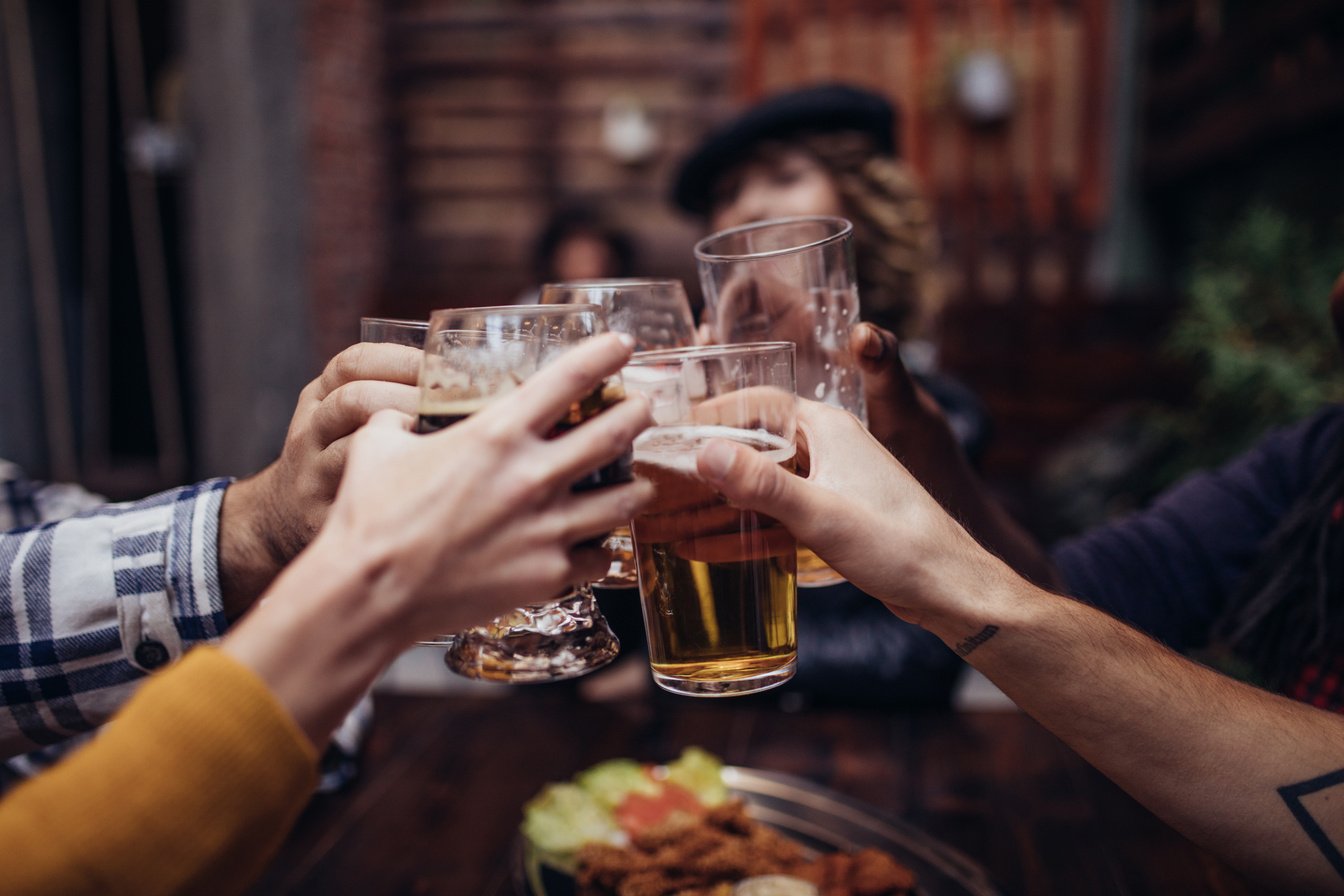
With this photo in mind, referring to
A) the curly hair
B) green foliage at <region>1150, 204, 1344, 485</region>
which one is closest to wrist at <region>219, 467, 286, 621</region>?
the curly hair

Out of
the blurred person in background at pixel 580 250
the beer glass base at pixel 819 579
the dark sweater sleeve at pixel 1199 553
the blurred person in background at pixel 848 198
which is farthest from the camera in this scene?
the blurred person in background at pixel 580 250

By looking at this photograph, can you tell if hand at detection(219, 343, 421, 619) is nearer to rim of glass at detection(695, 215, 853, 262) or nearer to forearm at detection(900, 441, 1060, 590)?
rim of glass at detection(695, 215, 853, 262)

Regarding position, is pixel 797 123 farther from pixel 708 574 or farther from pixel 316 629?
pixel 316 629

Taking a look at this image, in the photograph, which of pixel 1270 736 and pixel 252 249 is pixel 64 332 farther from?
pixel 1270 736

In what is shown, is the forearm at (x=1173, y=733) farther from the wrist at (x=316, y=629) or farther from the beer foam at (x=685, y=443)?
the wrist at (x=316, y=629)

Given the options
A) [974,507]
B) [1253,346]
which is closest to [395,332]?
[974,507]

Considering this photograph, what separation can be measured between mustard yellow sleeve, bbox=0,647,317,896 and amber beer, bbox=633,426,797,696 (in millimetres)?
289

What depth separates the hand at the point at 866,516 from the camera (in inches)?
26.0

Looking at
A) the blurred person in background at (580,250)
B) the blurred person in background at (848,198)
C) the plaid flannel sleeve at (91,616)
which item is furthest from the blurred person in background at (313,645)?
the blurred person in background at (580,250)

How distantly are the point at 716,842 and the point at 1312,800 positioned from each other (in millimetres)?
573

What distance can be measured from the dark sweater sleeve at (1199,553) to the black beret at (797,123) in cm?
110

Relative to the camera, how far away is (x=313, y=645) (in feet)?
1.72

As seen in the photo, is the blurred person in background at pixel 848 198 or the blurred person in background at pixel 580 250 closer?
the blurred person in background at pixel 848 198

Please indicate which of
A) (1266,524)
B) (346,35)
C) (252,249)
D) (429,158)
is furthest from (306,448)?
(429,158)
